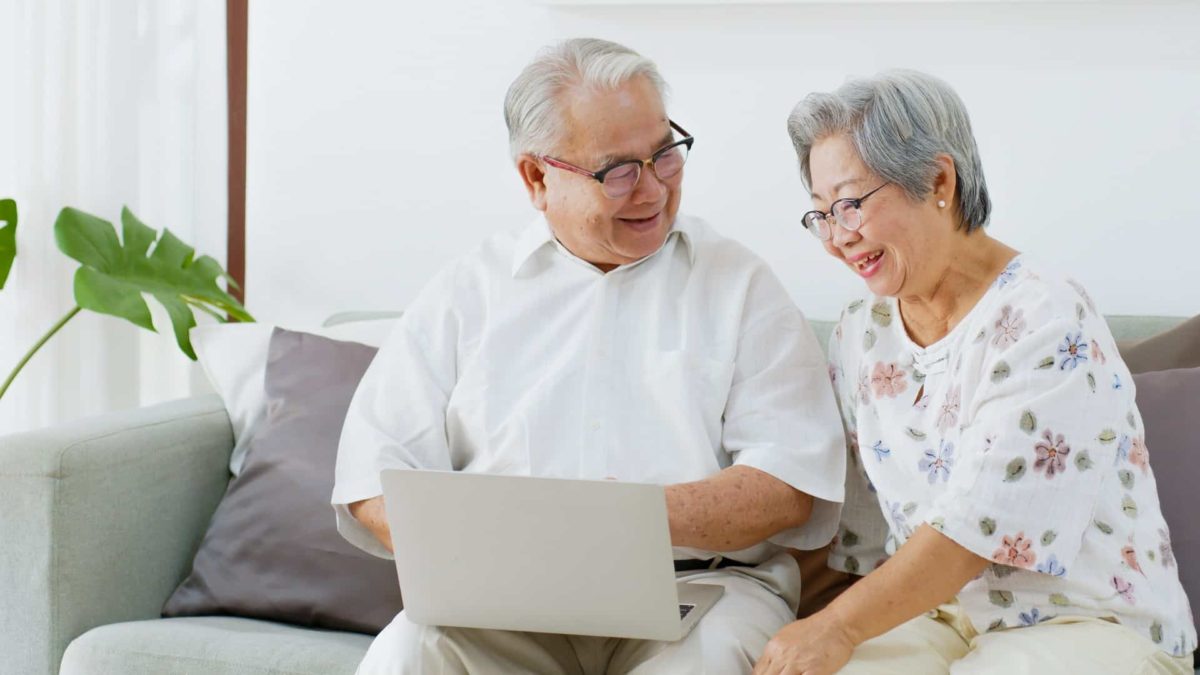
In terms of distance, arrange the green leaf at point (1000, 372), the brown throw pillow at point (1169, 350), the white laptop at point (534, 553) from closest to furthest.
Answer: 1. the white laptop at point (534, 553)
2. the green leaf at point (1000, 372)
3. the brown throw pillow at point (1169, 350)

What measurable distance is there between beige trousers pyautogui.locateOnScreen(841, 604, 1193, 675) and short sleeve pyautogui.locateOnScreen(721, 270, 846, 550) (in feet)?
0.76

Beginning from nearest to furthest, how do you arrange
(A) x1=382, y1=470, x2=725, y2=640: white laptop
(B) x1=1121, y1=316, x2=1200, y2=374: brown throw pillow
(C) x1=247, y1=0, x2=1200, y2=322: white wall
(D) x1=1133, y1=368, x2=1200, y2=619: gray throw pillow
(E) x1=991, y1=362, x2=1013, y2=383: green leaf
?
(A) x1=382, y1=470, x2=725, y2=640: white laptop → (E) x1=991, y1=362, x2=1013, y2=383: green leaf → (D) x1=1133, y1=368, x2=1200, y2=619: gray throw pillow → (B) x1=1121, y1=316, x2=1200, y2=374: brown throw pillow → (C) x1=247, y1=0, x2=1200, y2=322: white wall

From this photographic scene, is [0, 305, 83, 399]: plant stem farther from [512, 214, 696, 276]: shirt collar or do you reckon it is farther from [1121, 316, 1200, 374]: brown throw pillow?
[1121, 316, 1200, 374]: brown throw pillow

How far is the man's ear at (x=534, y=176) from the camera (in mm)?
1876

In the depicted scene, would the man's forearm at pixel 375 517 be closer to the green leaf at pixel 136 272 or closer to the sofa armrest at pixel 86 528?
the sofa armrest at pixel 86 528

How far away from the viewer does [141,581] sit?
1.99 metres

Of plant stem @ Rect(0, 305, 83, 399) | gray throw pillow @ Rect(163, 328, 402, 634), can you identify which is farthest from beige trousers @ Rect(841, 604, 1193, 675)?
plant stem @ Rect(0, 305, 83, 399)

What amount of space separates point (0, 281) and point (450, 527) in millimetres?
1396

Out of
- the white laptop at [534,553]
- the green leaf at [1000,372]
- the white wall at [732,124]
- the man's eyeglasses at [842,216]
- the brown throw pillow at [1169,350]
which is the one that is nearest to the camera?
the white laptop at [534,553]

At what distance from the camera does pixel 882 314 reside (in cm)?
173

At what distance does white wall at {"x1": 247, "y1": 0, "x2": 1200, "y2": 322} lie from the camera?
2.27 metres

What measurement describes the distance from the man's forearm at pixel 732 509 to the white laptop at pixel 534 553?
15 centimetres

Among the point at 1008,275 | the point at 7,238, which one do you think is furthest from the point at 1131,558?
the point at 7,238

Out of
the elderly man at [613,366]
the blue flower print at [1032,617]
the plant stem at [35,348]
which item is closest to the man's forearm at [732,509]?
the elderly man at [613,366]
